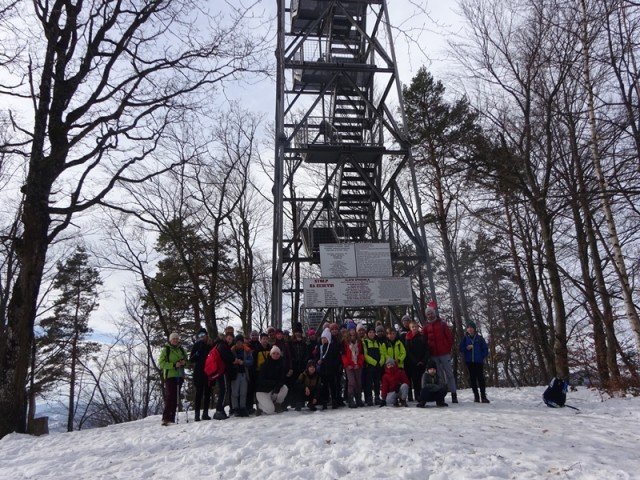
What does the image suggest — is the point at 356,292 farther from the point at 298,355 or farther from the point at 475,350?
the point at 475,350

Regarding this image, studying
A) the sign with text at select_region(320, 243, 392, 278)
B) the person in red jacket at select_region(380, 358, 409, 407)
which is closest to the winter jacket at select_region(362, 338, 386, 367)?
the person in red jacket at select_region(380, 358, 409, 407)

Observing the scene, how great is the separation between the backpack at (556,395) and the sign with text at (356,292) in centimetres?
388

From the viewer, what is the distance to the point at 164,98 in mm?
10594

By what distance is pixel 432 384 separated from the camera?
827 centimetres

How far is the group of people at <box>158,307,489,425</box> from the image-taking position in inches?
346

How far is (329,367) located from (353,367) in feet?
1.52

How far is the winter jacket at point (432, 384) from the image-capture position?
821cm

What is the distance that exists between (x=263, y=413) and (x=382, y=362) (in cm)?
248

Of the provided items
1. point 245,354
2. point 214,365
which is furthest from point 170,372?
point 245,354

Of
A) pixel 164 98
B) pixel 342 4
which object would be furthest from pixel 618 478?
pixel 342 4

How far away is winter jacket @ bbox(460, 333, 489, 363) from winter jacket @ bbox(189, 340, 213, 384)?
4.98 metres

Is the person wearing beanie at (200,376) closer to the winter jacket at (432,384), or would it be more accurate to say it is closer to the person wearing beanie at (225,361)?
the person wearing beanie at (225,361)

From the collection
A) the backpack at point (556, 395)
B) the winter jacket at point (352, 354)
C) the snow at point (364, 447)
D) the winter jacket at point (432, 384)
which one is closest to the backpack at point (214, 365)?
the snow at point (364, 447)

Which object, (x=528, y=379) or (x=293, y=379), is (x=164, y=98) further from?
(x=528, y=379)
